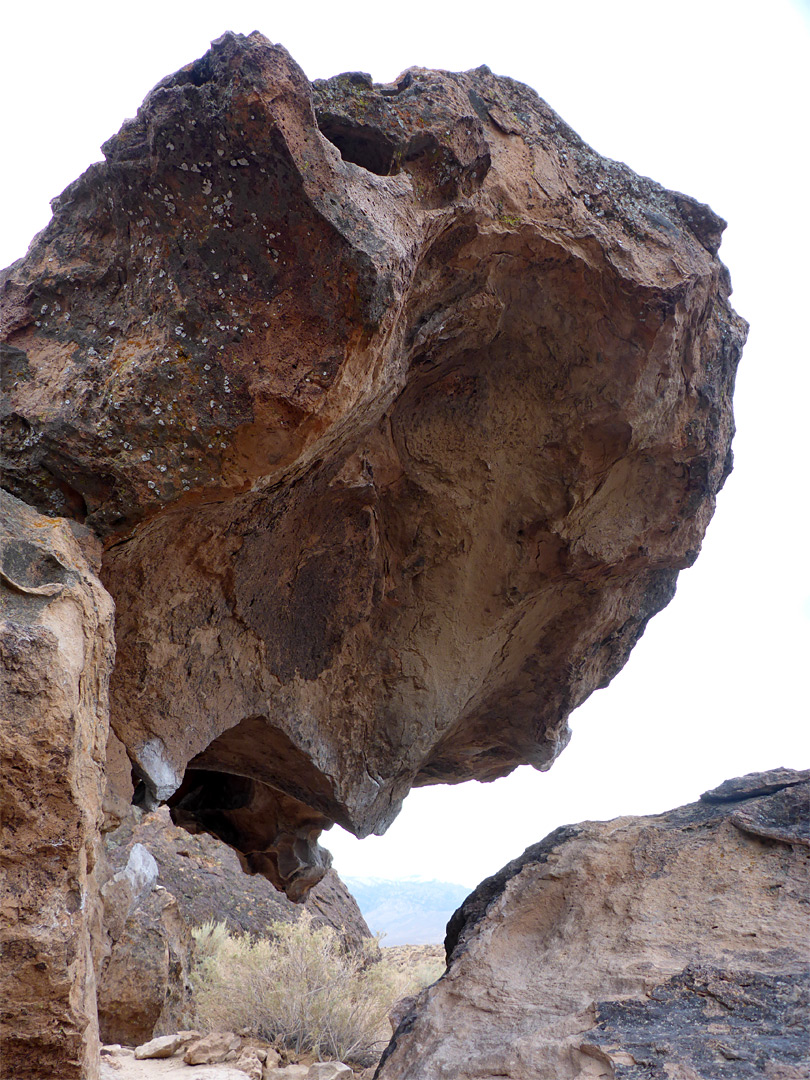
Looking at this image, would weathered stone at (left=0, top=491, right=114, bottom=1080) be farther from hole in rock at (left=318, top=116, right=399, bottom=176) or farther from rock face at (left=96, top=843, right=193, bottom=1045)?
rock face at (left=96, top=843, right=193, bottom=1045)

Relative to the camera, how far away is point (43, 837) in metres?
2.30

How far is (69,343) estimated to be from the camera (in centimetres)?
327

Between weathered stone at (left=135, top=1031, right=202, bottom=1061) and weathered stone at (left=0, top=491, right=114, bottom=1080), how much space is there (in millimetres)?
3514

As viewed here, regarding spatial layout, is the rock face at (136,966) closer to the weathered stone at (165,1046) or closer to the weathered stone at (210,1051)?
the weathered stone at (165,1046)

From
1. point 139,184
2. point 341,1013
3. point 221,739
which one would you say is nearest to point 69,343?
point 139,184

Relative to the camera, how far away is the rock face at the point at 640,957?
246 cm

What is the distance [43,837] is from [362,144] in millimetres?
2930

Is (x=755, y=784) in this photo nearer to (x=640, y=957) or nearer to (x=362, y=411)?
(x=640, y=957)

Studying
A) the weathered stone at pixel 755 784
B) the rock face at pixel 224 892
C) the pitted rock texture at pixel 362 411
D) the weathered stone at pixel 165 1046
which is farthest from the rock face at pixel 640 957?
the rock face at pixel 224 892

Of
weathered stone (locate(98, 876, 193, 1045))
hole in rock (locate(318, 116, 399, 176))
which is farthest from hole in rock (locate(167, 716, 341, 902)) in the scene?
hole in rock (locate(318, 116, 399, 176))

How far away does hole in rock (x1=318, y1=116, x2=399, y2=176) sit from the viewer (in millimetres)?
3357

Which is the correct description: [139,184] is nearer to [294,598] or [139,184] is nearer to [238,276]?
[238,276]

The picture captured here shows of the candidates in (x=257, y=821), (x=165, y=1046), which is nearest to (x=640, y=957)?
(x=165, y=1046)

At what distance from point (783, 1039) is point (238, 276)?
3.14m
